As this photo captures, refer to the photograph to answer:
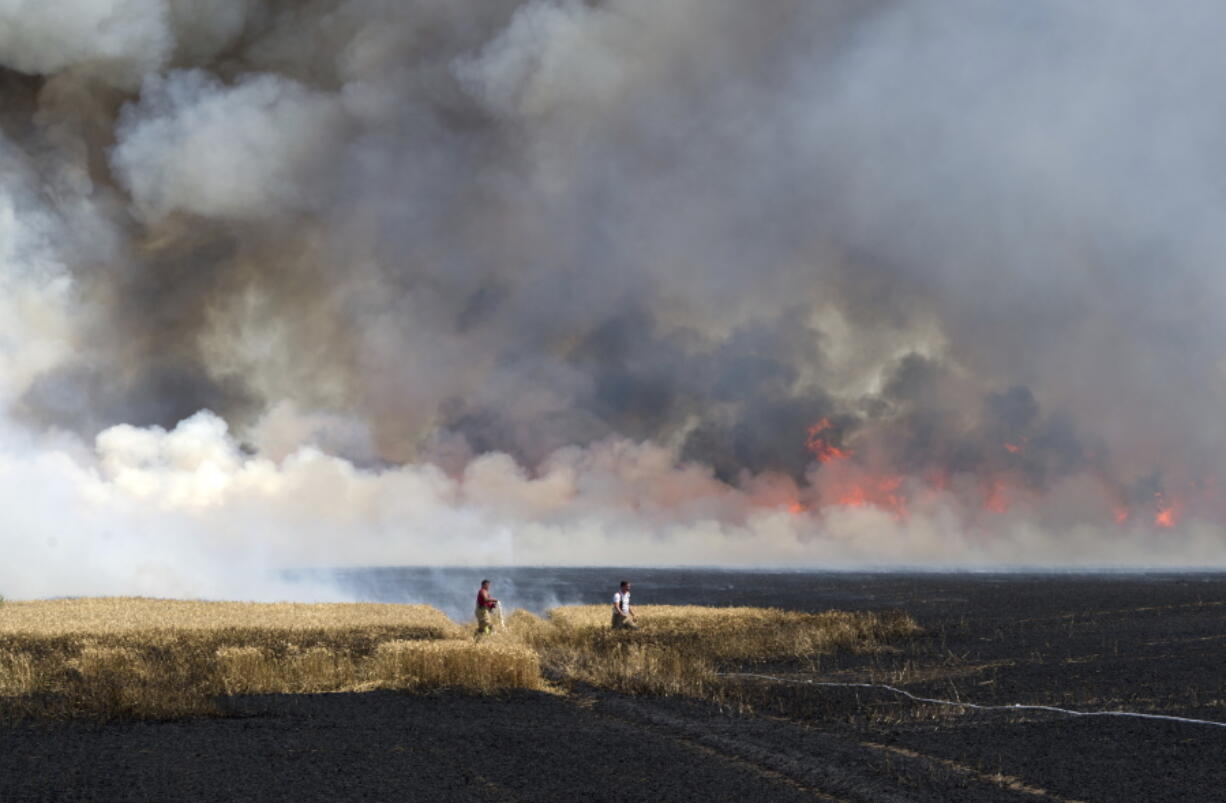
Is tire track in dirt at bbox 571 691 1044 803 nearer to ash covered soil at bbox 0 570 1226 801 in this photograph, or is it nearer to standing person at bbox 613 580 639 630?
ash covered soil at bbox 0 570 1226 801

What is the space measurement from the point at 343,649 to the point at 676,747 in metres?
20.2

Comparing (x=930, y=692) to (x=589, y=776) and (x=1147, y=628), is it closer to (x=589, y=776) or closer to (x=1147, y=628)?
(x=589, y=776)

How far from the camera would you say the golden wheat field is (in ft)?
81.1

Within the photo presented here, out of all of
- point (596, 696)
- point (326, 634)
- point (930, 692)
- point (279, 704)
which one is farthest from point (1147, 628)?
point (279, 704)

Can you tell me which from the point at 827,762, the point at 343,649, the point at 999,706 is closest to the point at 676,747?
the point at 827,762

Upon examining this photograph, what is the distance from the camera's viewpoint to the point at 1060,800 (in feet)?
45.5

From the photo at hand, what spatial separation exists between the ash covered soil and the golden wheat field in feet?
4.35

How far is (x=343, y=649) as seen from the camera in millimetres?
34812

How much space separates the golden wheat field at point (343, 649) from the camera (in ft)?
81.1

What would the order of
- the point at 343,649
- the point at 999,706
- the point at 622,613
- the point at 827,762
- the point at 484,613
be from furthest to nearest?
the point at 622,613
the point at 343,649
the point at 484,613
the point at 999,706
the point at 827,762

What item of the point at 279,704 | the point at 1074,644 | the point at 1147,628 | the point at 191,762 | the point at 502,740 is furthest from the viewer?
the point at 1147,628

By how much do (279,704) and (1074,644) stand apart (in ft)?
94.8

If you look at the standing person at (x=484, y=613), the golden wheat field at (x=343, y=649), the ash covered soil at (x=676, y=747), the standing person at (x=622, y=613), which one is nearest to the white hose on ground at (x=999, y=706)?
the ash covered soil at (x=676, y=747)

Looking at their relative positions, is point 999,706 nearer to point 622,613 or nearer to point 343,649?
point 622,613
